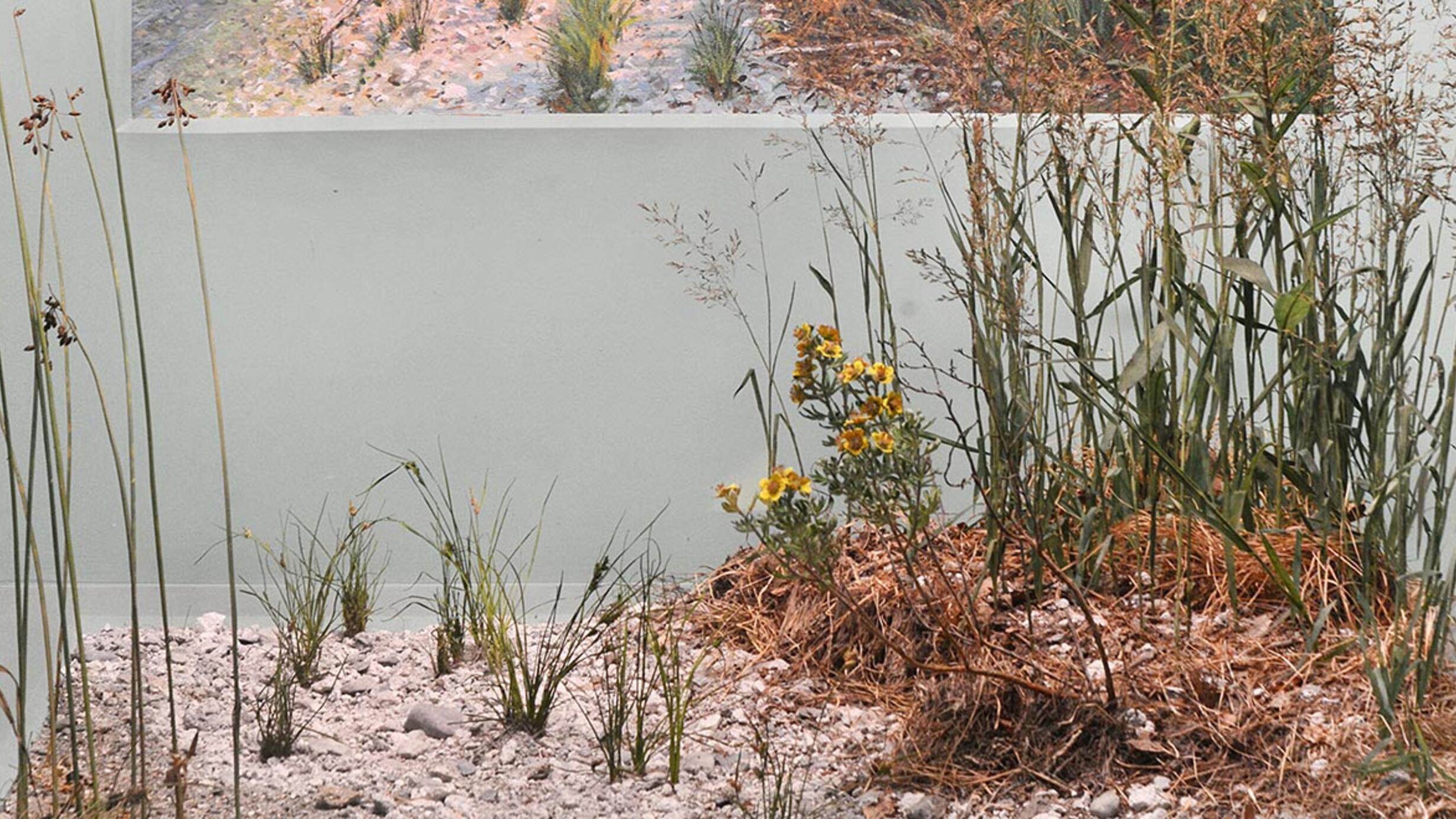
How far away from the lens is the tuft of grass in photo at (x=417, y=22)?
2945 mm

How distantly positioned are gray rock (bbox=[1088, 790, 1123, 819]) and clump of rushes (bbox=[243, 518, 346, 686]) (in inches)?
44.4

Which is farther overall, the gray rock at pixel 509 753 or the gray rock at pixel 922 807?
the gray rock at pixel 509 753

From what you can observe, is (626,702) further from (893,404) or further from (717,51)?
(717,51)

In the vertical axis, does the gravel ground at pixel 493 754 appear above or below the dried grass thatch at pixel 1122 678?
below

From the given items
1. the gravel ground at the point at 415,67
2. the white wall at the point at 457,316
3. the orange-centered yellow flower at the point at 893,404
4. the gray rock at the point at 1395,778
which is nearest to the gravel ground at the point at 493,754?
the gray rock at the point at 1395,778

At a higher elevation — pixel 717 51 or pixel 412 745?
pixel 717 51

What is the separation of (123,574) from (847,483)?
5.80 ft

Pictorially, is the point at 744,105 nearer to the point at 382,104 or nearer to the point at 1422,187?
the point at 382,104

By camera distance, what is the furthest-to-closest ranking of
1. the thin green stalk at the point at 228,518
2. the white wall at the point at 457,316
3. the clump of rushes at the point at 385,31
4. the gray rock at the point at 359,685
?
the clump of rushes at the point at 385,31
the white wall at the point at 457,316
the gray rock at the point at 359,685
the thin green stalk at the point at 228,518

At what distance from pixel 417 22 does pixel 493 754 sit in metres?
1.79

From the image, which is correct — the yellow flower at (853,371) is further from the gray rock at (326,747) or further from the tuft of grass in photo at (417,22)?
the tuft of grass in photo at (417,22)

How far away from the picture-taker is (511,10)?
2967 millimetres

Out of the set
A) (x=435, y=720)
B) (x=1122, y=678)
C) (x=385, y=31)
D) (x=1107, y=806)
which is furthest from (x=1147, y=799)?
(x=385, y=31)

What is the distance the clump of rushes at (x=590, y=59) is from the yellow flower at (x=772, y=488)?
4.71 feet
